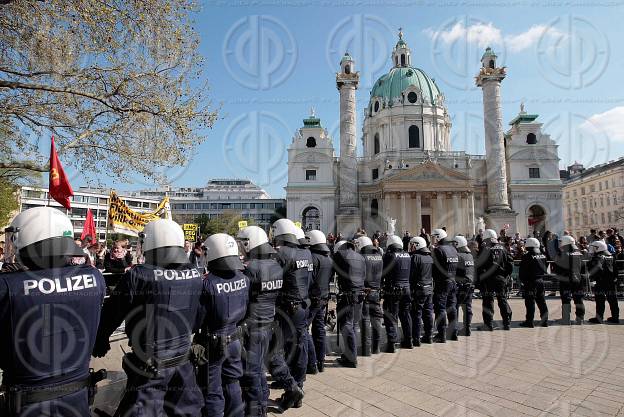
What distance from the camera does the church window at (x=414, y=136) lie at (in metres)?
59.1

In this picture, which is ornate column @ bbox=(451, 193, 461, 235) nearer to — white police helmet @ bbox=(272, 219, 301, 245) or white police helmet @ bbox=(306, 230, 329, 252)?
white police helmet @ bbox=(306, 230, 329, 252)

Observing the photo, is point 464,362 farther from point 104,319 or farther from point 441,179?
point 441,179

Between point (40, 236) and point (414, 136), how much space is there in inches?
2380

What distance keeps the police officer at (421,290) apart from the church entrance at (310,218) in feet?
148

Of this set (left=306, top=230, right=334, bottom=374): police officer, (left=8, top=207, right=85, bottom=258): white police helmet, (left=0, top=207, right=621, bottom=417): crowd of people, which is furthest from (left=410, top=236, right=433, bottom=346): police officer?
(left=8, top=207, right=85, bottom=258): white police helmet

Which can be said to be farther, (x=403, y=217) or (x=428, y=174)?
(x=403, y=217)

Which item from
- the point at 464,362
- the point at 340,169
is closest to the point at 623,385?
the point at 464,362

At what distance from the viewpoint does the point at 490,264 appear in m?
9.57

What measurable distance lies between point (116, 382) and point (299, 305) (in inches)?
111

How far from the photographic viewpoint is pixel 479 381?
18.3 feet

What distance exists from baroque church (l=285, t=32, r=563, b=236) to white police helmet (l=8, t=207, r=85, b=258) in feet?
153

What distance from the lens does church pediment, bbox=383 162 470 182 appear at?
51.0 metres

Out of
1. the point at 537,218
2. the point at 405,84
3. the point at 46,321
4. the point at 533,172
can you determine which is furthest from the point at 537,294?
the point at 405,84

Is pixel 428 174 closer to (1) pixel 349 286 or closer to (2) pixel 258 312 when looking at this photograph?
(1) pixel 349 286
